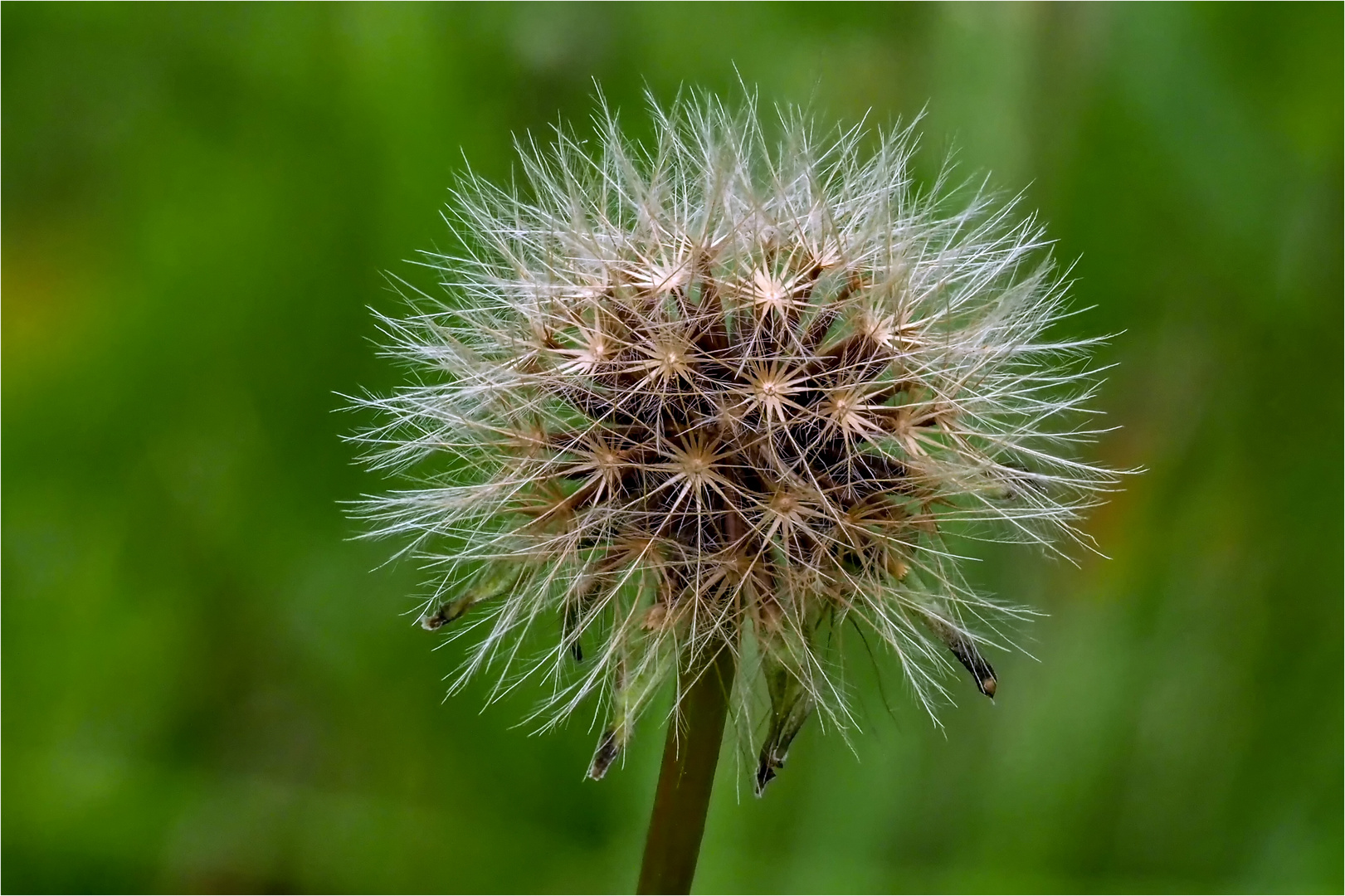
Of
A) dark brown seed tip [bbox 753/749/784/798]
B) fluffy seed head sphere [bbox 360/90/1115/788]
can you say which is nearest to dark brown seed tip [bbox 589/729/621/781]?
fluffy seed head sphere [bbox 360/90/1115/788]

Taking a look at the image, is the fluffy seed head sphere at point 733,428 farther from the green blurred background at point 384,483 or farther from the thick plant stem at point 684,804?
the green blurred background at point 384,483

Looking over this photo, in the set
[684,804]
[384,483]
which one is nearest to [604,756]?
[684,804]

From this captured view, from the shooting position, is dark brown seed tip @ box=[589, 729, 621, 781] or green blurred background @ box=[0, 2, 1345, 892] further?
green blurred background @ box=[0, 2, 1345, 892]

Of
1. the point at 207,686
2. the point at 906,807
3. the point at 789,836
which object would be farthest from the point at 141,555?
the point at 906,807

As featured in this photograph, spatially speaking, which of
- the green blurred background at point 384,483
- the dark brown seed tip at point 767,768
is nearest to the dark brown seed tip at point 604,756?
the dark brown seed tip at point 767,768

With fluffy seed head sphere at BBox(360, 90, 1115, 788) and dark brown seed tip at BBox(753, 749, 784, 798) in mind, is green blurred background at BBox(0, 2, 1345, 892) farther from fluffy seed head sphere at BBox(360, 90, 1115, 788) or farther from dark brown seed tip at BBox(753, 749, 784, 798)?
dark brown seed tip at BBox(753, 749, 784, 798)

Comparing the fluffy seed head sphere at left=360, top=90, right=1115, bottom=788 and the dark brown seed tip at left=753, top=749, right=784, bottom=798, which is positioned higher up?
the fluffy seed head sphere at left=360, top=90, right=1115, bottom=788

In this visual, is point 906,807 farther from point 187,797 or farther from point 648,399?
point 187,797
